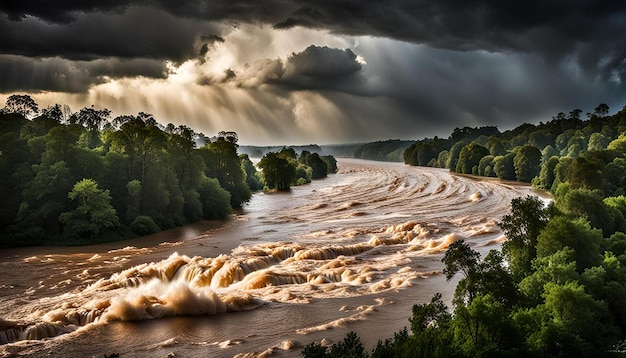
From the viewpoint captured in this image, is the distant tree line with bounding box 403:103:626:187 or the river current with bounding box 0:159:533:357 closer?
the river current with bounding box 0:159:533:357

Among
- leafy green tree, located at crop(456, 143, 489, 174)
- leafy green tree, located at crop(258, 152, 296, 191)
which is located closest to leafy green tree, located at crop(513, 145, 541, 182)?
leafy green tree, located at crop(456, 143, 489, 174)

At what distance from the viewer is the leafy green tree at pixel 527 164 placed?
12794 cm

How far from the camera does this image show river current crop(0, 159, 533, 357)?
2678 cm

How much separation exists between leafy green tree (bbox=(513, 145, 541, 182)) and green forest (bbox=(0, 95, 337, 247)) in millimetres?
85957

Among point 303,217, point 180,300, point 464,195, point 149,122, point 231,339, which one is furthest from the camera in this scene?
point 464,195

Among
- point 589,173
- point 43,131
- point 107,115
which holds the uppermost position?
point 107,115

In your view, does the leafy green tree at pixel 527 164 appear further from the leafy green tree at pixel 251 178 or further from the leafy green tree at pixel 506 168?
the leafy green tree at pixel 251 178

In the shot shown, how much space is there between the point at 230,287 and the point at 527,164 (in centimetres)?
11215

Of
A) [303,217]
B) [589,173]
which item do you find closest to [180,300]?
[303,217]

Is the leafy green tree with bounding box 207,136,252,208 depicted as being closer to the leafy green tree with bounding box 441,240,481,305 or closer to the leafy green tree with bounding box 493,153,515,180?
the leafy green tree with bounding box 441,240,481,305

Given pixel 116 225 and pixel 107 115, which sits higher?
pixel 107 115

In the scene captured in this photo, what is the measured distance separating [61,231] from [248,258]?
29.7 meters

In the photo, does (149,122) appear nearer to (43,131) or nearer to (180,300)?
(43,131)

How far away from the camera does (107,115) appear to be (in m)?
90.9
